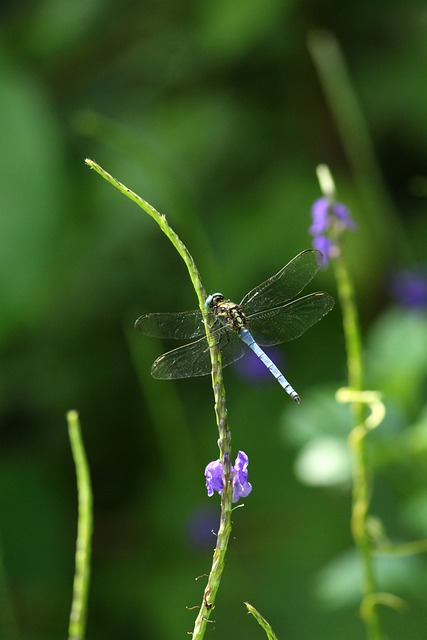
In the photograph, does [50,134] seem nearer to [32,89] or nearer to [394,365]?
[32,89]

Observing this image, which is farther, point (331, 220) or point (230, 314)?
point (230, 314)

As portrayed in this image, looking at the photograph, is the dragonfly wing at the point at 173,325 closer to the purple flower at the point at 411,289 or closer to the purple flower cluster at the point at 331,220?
the purple flower cluster at the point at 331,220

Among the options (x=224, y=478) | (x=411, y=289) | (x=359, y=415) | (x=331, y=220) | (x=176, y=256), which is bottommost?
(x=224, y=478)

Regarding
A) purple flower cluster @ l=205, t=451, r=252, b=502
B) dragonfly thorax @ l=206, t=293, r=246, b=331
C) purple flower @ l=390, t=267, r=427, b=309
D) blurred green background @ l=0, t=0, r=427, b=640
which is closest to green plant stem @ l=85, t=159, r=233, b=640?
purple flower cluster @ l=205, t=451, r=252, b=502

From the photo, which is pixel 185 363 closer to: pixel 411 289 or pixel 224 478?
pixel 224 478

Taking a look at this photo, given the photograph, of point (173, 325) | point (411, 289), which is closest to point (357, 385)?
point (173, 325)

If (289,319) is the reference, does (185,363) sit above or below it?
below

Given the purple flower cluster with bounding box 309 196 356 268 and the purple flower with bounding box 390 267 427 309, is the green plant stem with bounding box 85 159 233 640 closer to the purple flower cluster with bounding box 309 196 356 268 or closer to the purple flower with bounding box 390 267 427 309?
the purple flower cluster with bounding box 309 196 356 268
